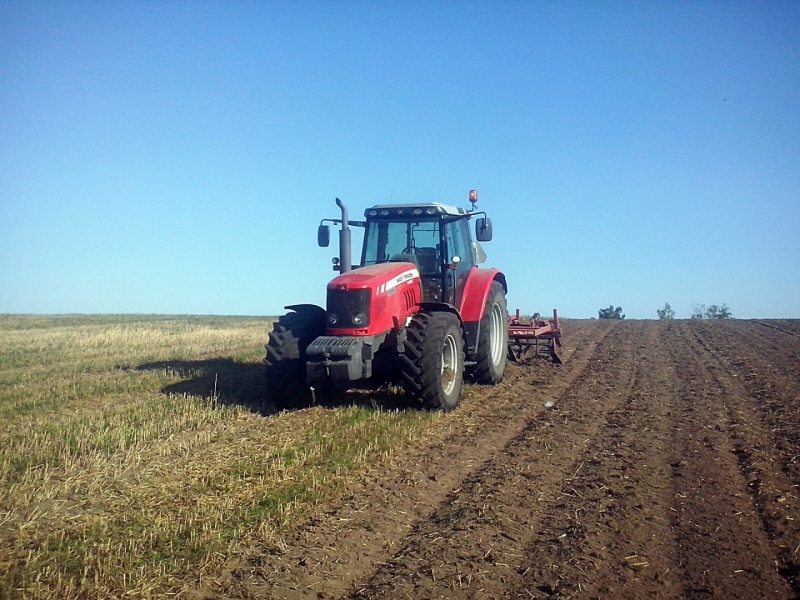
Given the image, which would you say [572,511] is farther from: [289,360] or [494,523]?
[289,360]

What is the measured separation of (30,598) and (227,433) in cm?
368

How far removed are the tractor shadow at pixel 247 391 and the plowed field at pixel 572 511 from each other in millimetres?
1176

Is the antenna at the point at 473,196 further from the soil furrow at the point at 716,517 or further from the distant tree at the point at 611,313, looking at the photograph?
the distant tree at the point at 611,313

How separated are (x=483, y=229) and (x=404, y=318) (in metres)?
1.93

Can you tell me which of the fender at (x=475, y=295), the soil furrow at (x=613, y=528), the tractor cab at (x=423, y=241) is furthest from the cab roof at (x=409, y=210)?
the soil furrow at (x=613, y=528)

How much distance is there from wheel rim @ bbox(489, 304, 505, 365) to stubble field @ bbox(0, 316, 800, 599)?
841mm

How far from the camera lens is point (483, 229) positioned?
10.1m

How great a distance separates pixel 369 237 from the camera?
33.4 feet

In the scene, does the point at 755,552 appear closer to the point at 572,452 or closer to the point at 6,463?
the point at 572,452

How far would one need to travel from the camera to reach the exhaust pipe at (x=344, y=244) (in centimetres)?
1005

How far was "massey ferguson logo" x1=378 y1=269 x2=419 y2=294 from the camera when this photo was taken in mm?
8468

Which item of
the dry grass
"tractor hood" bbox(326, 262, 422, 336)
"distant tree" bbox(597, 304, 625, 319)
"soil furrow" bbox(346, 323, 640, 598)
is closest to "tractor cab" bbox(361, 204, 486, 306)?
"tractor hood" bbox(326, 262, 422, 336)

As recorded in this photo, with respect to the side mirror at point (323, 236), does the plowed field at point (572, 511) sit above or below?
below

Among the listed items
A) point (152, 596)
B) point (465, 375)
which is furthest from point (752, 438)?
point (152, 596)
